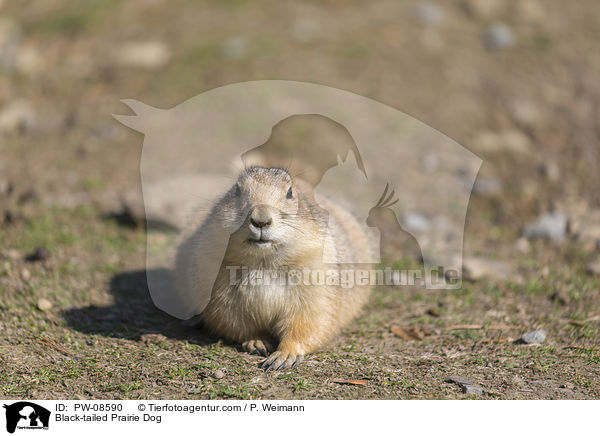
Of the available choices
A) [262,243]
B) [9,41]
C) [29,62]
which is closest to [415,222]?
[262,243]

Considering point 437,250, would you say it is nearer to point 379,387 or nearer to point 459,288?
point 459,288

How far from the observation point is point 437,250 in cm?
798

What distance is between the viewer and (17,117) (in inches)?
426

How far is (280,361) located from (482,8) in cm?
1034

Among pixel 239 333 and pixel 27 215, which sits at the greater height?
pixel 27 215

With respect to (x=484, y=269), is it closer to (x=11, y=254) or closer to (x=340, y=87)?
(x=340, y=87)

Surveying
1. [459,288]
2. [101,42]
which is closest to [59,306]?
[459,288]

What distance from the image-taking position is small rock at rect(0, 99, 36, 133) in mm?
10672

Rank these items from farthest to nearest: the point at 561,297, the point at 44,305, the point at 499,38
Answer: the point at 499,38 → the point at 561,297 → the point at 44,305

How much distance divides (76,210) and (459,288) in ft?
16.5

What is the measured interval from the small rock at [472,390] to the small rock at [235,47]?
8.49m

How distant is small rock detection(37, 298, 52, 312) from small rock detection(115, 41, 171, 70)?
6.81 meters

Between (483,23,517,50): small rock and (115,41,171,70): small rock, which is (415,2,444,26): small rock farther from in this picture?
(115,41,171,70): small rock
